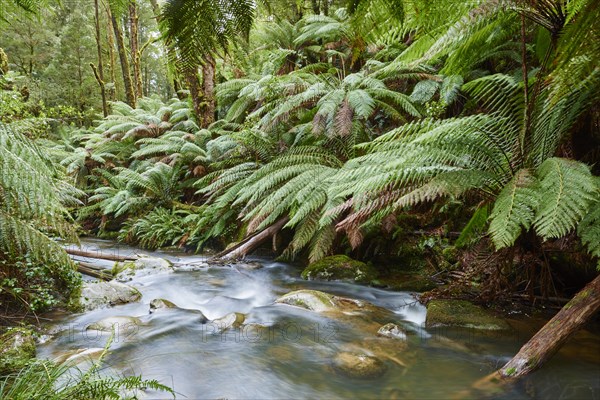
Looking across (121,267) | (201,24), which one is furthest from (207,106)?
(201,24)

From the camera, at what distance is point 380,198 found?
2.84m

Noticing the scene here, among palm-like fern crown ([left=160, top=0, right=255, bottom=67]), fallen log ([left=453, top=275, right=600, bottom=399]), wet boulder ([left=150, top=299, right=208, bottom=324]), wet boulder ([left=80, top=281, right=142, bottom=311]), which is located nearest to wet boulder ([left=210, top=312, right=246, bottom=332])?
wet boulder ([left=150, top=299, right=208, bottom=324])

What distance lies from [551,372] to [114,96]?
19563mm

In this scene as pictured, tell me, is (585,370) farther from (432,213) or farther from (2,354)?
(2,354)

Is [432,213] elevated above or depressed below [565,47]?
below

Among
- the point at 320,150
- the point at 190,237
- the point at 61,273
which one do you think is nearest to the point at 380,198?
the point at 320,150

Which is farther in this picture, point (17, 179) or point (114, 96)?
point (114, 96)

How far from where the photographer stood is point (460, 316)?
278 cm

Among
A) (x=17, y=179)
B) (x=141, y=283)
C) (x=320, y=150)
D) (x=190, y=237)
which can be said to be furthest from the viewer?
(x=190, y=237)

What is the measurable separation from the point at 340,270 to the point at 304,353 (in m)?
1.62

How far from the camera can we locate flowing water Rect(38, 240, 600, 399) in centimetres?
214

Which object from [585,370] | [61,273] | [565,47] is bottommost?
[585,370]

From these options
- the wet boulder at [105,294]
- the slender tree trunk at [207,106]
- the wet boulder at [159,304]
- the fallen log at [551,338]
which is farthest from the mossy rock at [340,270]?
the slender tree trunk at [207,106]

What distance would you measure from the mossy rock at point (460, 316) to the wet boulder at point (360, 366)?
0.71 meters
